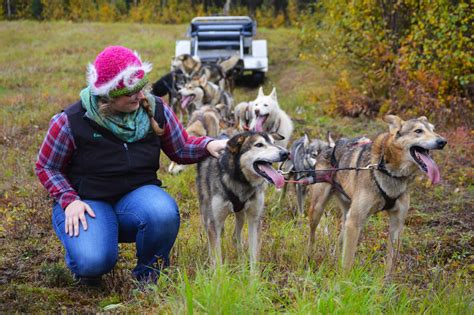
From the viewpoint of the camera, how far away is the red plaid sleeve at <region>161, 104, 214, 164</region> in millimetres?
3834

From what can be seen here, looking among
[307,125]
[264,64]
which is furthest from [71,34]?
[307,125]

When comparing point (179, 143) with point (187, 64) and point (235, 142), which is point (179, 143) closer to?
point (235, 142)

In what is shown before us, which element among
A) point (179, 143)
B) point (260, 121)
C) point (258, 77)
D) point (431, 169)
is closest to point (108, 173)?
point (179, 143)

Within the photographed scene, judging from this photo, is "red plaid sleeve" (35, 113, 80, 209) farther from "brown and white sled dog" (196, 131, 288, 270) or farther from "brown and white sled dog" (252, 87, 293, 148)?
"brown and white sled dog" (252, 87, 293, 148)

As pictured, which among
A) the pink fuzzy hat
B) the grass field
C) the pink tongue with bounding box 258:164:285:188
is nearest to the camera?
the grass field

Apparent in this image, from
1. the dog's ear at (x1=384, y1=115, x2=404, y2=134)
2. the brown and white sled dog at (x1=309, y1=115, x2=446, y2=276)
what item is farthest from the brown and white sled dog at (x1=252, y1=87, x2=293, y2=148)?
the dog's ear at (x1=384, y1=115, x2=404, y2=134)

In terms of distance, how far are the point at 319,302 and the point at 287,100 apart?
9.68 metres

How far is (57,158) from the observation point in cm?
352

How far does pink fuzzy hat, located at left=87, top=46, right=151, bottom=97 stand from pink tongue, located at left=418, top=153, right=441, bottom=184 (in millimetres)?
1851

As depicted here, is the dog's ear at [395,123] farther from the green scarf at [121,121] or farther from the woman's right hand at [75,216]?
the woman's right hand at [75,216]

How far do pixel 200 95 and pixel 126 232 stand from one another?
21.9 feet

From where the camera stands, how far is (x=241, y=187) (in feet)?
12.9

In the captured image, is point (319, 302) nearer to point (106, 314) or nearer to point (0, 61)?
point (106, 314)

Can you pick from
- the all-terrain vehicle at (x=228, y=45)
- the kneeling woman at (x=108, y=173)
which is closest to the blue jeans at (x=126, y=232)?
the kneeling woman at (x=108, y=173)
